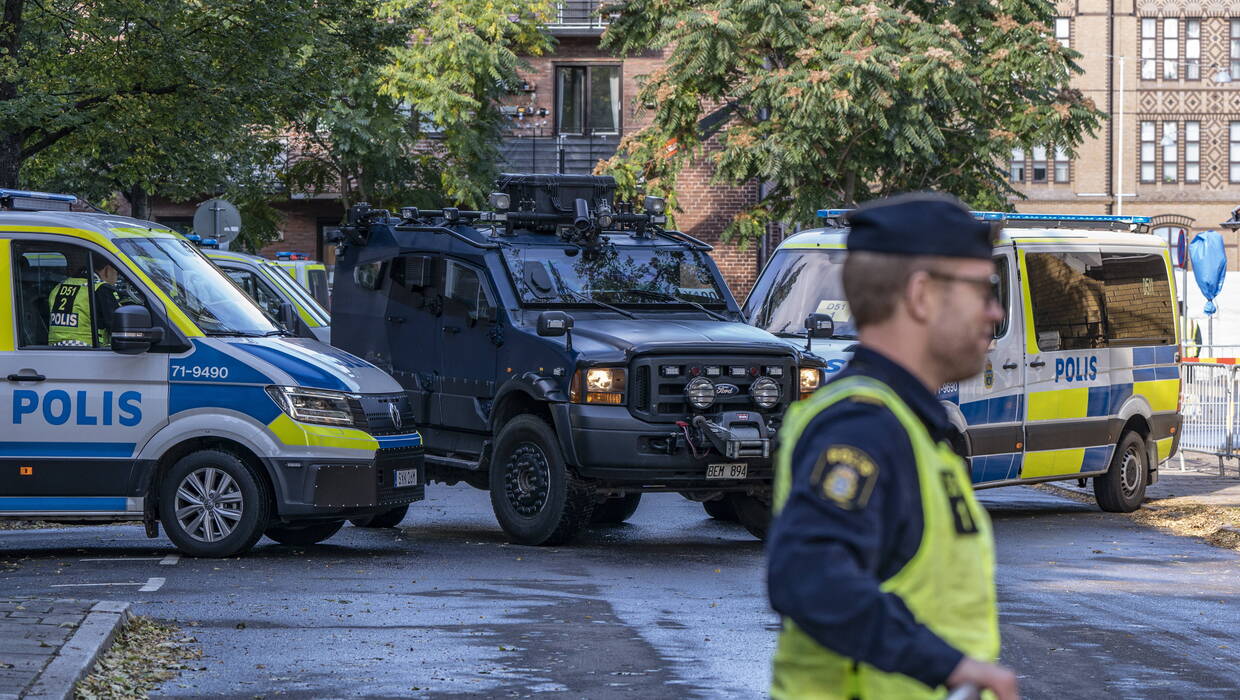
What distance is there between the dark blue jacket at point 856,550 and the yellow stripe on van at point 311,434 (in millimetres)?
9758

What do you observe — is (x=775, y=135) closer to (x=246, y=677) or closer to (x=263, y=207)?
(x=263, y=207)

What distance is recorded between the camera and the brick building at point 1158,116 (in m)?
67.0

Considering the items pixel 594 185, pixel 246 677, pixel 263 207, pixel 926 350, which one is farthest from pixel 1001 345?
pixel 263 207

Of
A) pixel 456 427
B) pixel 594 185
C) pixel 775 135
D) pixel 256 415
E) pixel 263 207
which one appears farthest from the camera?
pixel 263 207

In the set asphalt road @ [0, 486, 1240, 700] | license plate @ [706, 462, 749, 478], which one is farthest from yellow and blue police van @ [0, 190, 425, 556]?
license plate @ [706, 462, 749, 478]

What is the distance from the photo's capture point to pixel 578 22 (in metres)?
44.5

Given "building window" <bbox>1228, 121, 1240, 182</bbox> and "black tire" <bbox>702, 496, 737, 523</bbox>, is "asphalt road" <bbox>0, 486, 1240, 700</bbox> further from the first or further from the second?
"building window" <bbox>1228, 121, 1240, 182</bbox>

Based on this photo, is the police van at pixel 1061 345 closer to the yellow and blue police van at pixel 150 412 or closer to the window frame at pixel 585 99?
the yellow and blue police van at pixel 150 412

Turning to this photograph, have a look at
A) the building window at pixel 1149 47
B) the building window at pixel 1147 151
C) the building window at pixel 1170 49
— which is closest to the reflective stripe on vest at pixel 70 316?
the building window at pixel 1147 151

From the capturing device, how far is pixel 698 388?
1293 cm

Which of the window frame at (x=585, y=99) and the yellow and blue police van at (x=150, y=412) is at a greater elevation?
the window frame at (x=585, y=99)

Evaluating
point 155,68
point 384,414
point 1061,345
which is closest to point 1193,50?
point 155,68

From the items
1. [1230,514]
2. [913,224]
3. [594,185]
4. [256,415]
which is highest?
[594,185]

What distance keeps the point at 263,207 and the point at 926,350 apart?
37.7 metres
